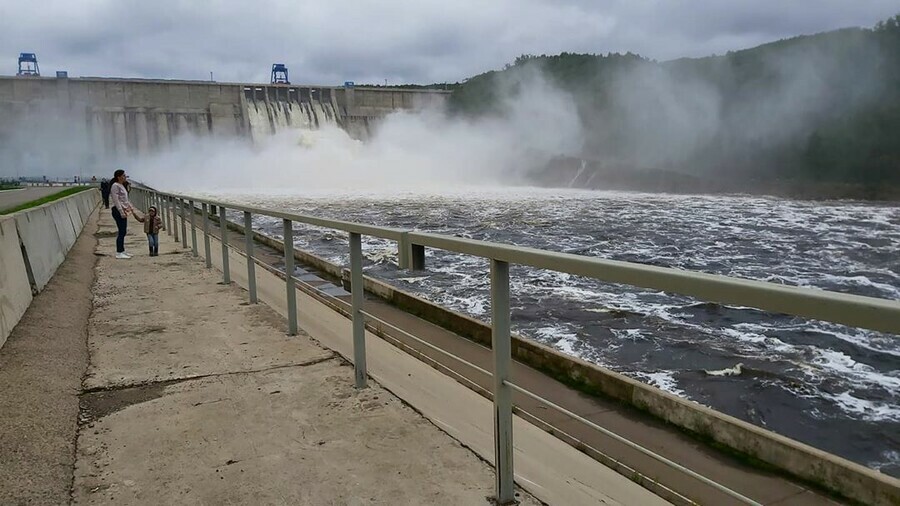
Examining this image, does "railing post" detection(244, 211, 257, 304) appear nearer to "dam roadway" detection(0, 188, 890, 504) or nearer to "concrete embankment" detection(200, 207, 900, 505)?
"dam roadway" detection(0, 188, 890, 504)

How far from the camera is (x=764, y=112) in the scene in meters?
57.6

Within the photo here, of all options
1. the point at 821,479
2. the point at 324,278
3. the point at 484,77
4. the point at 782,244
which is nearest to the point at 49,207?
the point at 324,278

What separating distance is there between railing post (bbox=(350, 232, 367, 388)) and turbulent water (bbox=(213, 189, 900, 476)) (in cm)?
377

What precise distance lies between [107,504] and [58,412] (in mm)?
1232

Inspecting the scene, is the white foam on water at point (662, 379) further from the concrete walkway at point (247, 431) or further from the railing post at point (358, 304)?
the railing post at point (358, 304)

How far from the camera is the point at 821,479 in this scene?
3.72m

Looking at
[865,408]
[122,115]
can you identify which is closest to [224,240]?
[865,408]

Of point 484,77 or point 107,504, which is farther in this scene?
point 484,77

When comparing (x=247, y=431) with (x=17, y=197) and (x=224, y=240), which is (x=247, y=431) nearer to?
(x=224, y=240)

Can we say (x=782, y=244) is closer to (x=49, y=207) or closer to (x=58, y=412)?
(x=49, y=207)

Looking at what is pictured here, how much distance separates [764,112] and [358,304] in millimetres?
61834

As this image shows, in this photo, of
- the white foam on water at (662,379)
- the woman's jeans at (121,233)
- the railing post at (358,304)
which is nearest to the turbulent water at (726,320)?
the white foam on water at (662,379)

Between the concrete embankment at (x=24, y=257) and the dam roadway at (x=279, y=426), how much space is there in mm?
201

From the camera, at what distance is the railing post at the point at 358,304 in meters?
3.86
